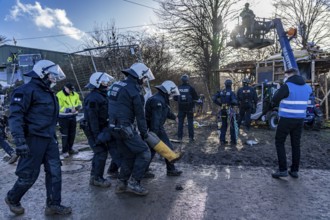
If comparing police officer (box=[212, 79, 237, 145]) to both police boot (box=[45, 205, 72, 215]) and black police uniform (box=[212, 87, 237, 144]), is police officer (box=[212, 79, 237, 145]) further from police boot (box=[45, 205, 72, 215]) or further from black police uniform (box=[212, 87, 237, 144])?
police boot (box=[45, 205, 72, 215])

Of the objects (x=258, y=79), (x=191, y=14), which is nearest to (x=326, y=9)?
(x=191, y=14)

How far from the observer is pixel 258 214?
3.87 meters

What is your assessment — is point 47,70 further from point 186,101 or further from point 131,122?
point 186,101

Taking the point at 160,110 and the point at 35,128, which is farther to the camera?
the point at 160,110

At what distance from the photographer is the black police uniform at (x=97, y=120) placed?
4.91 m

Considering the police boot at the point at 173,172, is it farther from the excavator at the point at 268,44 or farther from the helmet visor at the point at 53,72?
the helmet visor at the point at 53,72

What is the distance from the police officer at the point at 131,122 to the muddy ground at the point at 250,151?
2.34m

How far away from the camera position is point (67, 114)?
24.4 feet

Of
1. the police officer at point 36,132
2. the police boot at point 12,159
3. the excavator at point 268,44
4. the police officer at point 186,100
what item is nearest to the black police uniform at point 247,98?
the excavator at point 268,44

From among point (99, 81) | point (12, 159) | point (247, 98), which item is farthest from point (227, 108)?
point (12, 159)

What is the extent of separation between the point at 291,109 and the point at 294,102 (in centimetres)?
13

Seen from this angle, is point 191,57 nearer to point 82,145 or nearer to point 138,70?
point 82,145

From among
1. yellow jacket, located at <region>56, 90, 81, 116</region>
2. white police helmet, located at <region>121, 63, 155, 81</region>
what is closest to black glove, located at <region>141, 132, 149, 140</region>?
white police helmet, located at <region>121, 63, 155, 81</region>

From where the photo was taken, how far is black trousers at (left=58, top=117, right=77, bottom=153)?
24.6 ft
